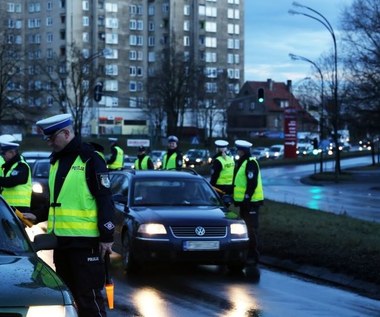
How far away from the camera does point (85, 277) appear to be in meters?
5.97

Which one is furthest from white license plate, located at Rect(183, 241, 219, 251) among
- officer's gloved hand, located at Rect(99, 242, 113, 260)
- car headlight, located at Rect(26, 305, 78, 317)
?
car headlight, located at Rect(26, 305, 78, 317)

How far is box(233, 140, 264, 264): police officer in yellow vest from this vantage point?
1221 cm

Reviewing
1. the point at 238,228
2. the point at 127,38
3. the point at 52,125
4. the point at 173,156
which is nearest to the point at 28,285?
the point at 52,125

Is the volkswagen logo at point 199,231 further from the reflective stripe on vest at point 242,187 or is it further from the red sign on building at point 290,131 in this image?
the red sign on building at point 290,131

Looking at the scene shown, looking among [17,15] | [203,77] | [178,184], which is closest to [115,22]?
[17,15]

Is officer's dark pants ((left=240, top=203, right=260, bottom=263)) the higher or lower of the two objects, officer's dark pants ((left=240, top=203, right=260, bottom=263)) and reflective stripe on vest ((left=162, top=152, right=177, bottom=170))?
the lower

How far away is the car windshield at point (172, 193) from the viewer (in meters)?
12.0

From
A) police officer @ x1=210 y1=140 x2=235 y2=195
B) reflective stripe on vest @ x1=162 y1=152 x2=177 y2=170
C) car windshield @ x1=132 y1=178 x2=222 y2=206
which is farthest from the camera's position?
reflective stripe on vest @ x1=162 y1=152 x2=177 y2=170

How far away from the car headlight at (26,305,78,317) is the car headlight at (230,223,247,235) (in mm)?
6668

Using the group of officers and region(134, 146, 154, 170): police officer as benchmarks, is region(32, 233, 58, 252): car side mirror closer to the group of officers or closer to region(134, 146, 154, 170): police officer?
the group of officers

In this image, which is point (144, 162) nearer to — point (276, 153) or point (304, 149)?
point (276, 153)

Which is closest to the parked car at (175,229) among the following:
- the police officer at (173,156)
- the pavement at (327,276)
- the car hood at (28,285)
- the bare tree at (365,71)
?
the pavement at (327,276)

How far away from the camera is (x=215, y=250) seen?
429 inches

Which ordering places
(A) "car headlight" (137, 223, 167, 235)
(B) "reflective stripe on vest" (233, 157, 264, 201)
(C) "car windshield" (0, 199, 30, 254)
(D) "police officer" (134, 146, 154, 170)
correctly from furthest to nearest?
(D) "police officer" (134, 146, 154, 170)
(B) "reflective stripe on vest" (233, 157, 264, 201)
(A) "car headlight" (137, 223, 167, 235)
(C) "car windshield" (0, 199, 30, 254)
